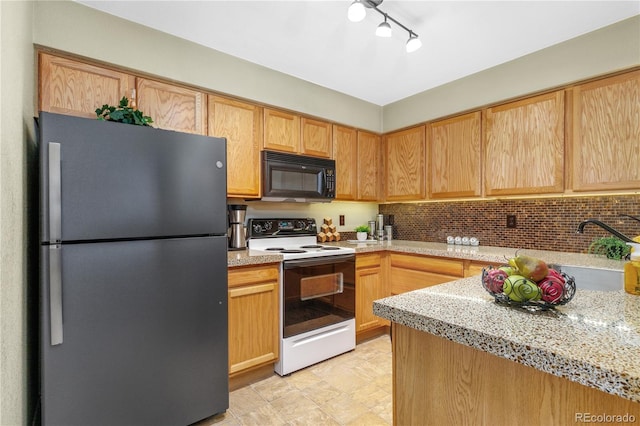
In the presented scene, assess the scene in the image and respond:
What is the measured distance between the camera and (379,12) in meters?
1.75

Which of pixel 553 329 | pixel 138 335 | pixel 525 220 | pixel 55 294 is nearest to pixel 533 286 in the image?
pixel 553 329

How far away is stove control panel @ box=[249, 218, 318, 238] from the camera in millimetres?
2646

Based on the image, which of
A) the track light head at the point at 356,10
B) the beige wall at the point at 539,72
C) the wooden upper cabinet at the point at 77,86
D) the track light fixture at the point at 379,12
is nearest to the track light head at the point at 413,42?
the track light fixture at the point at 379,12

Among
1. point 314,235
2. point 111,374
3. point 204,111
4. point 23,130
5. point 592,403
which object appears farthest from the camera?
point 314,235

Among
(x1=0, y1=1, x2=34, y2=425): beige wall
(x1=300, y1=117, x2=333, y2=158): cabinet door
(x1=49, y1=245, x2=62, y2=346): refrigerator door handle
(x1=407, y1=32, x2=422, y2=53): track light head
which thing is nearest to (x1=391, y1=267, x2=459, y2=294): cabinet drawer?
(x1=300, y1=117, x2=333, y2=158): cabinet door

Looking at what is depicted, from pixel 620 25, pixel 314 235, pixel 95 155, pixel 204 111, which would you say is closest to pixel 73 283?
pixel 95 155

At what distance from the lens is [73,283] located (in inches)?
51.0

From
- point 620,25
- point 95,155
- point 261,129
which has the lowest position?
point 95,155

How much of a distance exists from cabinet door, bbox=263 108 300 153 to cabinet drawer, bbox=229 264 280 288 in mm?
1016

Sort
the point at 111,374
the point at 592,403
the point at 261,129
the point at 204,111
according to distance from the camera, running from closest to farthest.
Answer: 1. the point at 592,403
2. the point at 111,374
3. the point at 204,111
4. the point at 261,129

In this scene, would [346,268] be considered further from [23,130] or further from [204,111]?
[23,130]

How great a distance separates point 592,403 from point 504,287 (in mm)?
305

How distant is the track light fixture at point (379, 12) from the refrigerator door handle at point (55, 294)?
5.80ft

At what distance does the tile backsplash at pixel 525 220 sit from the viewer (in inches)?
84.0
